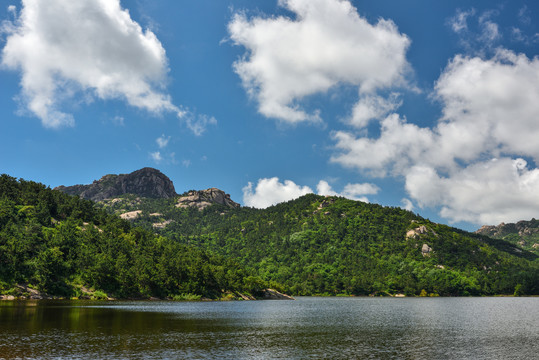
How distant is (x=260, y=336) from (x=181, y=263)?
5059 inches

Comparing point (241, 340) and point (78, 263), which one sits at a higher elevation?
point (78, 263)

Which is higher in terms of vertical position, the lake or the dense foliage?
the dense foliage

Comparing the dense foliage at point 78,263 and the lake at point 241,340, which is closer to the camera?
the lake at point 241,340

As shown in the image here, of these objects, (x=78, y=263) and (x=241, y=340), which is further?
(x=78, y=263)

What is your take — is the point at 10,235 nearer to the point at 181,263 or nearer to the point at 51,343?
the point at 181,263

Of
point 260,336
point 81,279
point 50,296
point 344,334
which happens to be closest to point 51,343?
point 260,336

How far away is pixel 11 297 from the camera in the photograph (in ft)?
410

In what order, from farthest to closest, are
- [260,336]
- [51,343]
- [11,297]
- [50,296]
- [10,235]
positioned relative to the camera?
[10,235], [50,296], [11,297], [260,336], [51,343]

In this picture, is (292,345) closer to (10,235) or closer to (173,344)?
(173,344)

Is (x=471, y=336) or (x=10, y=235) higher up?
(x=10, y=235)

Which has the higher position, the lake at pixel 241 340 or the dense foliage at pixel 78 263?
the dense foliage at pixel 78 263

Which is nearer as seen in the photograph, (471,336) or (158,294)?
(471,336)

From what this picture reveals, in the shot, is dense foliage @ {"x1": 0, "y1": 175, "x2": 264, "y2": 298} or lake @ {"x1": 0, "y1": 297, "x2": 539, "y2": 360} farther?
dense foliage @ {"x1": 0, "y1": 175, "x2": 264, "y2": 298}

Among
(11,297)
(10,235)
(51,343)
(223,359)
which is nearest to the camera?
(223,359)
